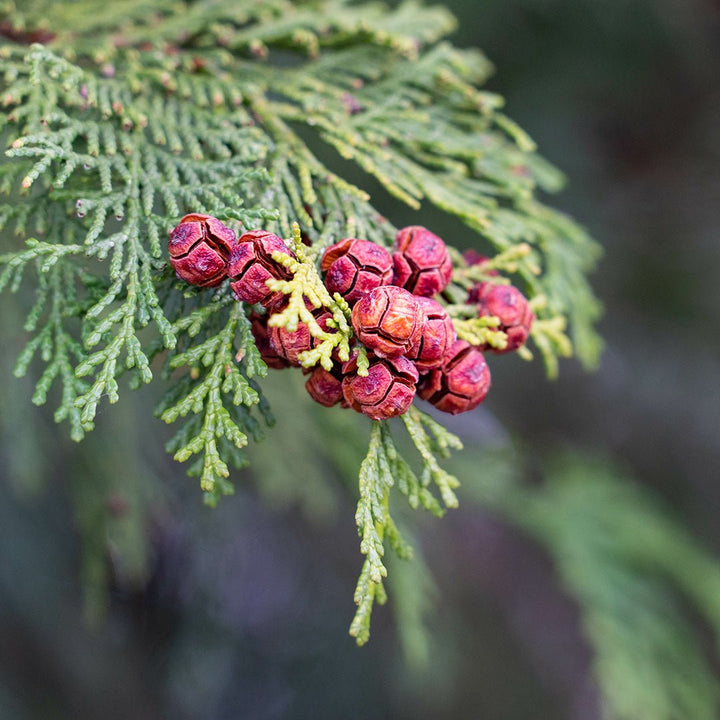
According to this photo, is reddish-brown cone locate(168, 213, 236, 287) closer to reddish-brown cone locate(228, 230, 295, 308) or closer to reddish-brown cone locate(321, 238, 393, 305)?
reddish-brown cone locate(228, 230, 295, 308)

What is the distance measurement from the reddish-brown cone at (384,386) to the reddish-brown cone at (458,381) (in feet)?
0.31

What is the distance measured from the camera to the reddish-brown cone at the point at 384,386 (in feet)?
3.26

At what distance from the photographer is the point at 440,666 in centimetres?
354

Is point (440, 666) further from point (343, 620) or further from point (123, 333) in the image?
point (123, 333)

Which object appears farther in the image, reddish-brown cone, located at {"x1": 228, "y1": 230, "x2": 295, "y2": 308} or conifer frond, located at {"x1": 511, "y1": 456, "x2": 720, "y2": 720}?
conifer frond, located at {"x1": 511, "y1": 456, "x2": 720, "y2": 720}

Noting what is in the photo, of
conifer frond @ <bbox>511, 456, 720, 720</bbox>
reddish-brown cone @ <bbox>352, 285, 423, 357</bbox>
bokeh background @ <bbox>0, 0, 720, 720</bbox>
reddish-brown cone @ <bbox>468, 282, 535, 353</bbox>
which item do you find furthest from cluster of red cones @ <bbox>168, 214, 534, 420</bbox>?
conifer frond @ <bbox>511, 456, 720, 720</bbox>

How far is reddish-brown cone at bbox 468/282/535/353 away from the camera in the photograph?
3.99 feet

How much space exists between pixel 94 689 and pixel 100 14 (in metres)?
2.55

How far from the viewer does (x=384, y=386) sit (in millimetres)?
992

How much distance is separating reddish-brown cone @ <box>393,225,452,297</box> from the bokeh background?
1.22 m

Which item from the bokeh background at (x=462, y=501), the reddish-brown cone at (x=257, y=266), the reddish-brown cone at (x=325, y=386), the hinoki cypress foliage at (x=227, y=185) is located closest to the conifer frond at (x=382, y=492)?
the hinoki cypress foliage at (x=227, y=185)

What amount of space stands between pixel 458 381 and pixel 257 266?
0.38m

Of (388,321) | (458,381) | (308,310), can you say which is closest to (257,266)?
(308,310)

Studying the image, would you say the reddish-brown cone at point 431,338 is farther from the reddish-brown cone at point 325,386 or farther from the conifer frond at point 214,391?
the conifer frond at point 214,391
